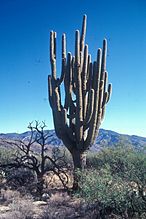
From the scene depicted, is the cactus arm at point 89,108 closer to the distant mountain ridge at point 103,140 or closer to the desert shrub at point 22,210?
the distant mountain ridge at point 103,140

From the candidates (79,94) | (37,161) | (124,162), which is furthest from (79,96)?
(124,162)

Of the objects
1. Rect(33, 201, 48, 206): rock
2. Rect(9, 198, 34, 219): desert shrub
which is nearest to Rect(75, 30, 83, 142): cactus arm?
Rect(33, 201, 48, 206): rock

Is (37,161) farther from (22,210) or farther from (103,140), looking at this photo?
(103,140)

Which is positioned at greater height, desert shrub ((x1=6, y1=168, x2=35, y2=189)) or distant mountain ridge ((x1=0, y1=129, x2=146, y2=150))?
distant mountain ridge ((x1=0, y1=129, x2=146, y2=150))

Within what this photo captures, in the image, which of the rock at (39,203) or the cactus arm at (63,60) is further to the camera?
the cactus arm at (63,60)

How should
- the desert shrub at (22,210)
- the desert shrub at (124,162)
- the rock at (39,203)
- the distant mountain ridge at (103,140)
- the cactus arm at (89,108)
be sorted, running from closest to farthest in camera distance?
the desert shrub at (124,162), the desert shrub at (22,210), the rock at (39,203), the cactus arm at (89,108), the distant mountain ridge at (103,140)

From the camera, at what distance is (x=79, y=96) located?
1212cm

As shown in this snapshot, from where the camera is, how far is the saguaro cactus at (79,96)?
12.1m

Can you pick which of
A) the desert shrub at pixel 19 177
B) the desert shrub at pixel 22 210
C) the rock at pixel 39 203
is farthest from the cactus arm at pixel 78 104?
the desert shrub at pixel 22 210

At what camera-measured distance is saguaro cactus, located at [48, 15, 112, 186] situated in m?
12.1

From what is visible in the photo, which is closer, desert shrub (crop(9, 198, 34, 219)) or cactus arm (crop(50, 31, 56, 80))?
desert shrub (crop(9, 198, 34, 219))

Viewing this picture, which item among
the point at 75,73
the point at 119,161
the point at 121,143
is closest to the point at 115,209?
the point at 75,73

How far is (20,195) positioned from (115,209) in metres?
4.87

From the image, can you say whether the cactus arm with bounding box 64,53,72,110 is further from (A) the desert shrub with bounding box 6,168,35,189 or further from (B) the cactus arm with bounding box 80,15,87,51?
(A) the desert shrub with bounding box 6,168,35,189
